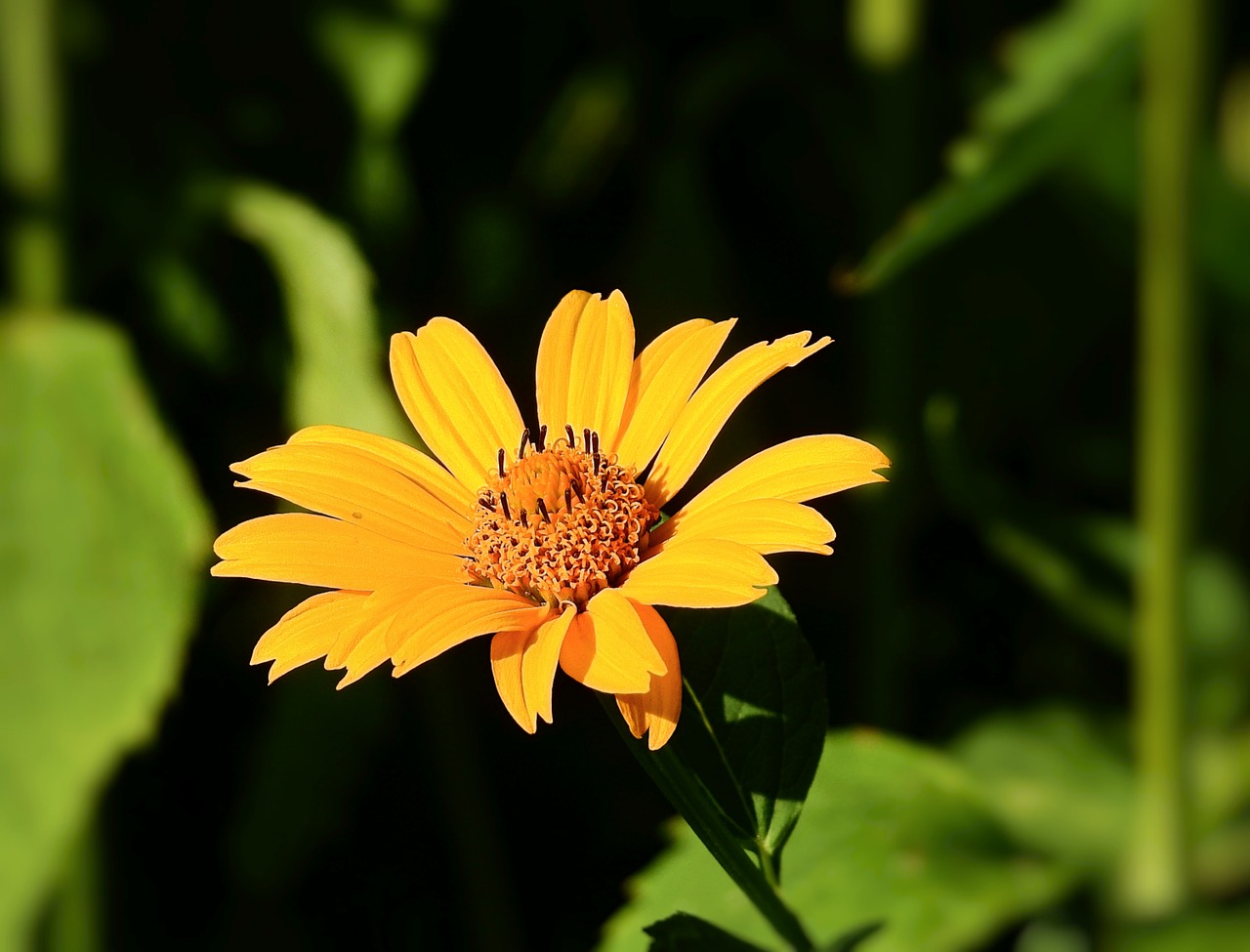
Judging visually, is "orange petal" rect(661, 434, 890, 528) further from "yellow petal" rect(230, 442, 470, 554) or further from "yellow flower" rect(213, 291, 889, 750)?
"yellow petal" rect(230, 442, 470, 554)

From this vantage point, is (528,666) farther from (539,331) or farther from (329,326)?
(539,331)

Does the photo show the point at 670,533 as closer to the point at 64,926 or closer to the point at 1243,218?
the point at 64,926

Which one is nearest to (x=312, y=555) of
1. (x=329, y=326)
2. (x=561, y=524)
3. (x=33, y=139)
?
(x=561, y=524)

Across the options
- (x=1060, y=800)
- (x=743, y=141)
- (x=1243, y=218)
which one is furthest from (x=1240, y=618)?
(x=743, y=141)

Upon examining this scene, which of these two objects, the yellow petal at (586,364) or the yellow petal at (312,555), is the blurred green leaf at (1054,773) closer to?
the yellow petal at (586,364)

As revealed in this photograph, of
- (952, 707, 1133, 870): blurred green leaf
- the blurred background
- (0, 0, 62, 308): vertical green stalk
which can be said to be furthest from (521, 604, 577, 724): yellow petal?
(952, 707, 1133, 870): blurred green leaf

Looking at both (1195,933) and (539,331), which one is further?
(539,331)

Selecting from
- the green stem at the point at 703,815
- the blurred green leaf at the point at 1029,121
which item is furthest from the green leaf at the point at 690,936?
the blurred green leaf at the point at 1029,121
